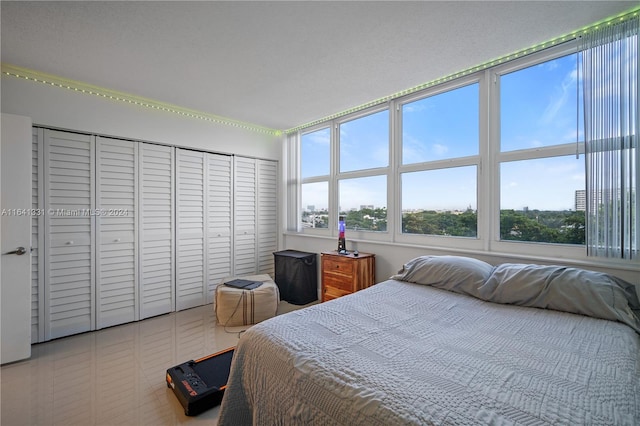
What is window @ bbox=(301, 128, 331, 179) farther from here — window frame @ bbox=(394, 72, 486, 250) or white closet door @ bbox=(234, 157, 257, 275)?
window frame @ bbox=(394, 72, 486, 250)

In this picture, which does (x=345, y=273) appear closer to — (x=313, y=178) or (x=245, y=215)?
(x=313, y=178)

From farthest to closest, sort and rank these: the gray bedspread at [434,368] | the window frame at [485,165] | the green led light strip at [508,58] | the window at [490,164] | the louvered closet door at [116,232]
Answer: the louvered closet door at [116,232] < the window frame at [485,165] < the window at [490,164] < the green led light strip at [508,58] < the gray bedspread at [434,368]

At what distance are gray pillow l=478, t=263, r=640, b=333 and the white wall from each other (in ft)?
10.6

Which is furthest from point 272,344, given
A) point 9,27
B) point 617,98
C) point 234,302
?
point 9,27

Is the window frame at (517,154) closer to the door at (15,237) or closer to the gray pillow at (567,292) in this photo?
the gray pillow at (567,292)

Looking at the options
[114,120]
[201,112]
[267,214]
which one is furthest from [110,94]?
[267,214]

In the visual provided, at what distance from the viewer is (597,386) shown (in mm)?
940

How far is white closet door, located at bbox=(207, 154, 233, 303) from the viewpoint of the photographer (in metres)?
3.73

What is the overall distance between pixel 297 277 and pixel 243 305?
855mm

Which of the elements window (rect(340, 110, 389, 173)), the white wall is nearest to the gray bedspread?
window (rect(340, 110, 389, 173))

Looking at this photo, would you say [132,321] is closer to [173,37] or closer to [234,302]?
[234,302]

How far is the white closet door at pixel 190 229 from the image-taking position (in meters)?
3.48

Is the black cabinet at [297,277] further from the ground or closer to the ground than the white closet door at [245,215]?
closer to the ground

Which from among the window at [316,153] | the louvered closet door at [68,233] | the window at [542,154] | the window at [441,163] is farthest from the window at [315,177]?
the louvered closet door at [68,233]
